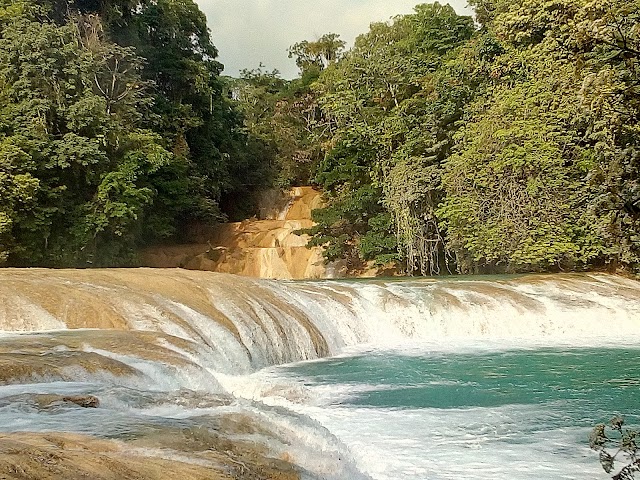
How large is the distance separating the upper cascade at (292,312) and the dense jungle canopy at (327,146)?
9.68 ft

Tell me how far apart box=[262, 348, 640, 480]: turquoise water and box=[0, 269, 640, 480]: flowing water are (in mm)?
32

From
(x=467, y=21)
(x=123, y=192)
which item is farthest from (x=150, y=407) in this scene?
(x=467, y=21)

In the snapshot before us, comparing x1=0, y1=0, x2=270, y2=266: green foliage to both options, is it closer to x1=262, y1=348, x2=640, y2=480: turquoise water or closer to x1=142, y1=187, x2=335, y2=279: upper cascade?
x1=142, y1=187, x2=335, y2=279: upper cascade

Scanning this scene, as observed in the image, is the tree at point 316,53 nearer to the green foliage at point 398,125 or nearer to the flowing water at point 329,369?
the green foliage at point 398,125

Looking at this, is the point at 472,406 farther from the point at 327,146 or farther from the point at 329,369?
the point at 327,146

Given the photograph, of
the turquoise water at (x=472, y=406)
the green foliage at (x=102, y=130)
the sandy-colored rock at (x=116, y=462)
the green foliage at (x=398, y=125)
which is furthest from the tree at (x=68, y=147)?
the sandy-colored rock at (x=116, y=462)

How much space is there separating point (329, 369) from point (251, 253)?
1825cm

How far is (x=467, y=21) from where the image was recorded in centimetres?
3069

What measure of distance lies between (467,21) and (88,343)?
87.1 ft

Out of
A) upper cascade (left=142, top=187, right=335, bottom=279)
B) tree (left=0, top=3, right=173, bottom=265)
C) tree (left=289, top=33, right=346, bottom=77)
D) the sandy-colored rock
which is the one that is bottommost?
the sandy-colored rock

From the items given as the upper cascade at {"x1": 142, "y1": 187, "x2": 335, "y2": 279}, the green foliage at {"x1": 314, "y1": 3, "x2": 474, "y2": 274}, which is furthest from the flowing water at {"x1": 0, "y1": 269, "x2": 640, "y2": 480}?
the upper cascade at {"x1": 142, "y1": 187, "x2": 335, "y2": 279}

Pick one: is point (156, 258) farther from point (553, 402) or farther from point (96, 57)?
point (553, 402)

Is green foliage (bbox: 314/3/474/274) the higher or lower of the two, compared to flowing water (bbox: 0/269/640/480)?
higher

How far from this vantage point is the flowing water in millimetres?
5434
